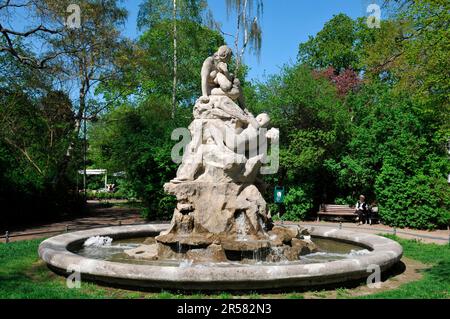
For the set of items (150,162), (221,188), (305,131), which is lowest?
(221,188)

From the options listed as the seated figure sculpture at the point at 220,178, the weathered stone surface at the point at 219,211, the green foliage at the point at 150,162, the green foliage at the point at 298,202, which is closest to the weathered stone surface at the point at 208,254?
the seated figure sculpture at the point at 220,178

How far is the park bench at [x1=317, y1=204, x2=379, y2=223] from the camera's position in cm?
2028

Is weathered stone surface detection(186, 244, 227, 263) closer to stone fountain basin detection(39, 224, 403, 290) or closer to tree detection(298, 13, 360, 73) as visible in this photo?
stone fountain basin detection(39, 224, 403, 290)

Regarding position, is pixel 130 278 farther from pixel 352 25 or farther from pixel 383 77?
pixel 352 25

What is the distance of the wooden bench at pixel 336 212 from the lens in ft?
66.8

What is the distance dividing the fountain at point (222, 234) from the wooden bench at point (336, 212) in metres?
8.24

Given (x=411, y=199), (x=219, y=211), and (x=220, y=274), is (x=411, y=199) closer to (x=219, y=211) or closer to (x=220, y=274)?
(x=219, y=211)

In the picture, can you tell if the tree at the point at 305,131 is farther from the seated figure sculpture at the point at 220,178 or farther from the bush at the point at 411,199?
the seated figure sculpture at the point at 220,178

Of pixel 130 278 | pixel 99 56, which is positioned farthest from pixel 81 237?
pixel 99 56

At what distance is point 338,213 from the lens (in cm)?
2041

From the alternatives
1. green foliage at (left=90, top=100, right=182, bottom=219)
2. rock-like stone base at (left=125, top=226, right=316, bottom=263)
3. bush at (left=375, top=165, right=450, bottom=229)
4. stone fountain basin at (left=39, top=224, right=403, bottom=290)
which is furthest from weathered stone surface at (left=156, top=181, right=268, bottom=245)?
bush at (left=375, top=165, right=450, bottom=229)

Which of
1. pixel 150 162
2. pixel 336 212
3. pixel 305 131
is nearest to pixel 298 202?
pixel 336 212

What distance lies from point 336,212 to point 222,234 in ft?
39.0

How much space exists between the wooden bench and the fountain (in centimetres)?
824
